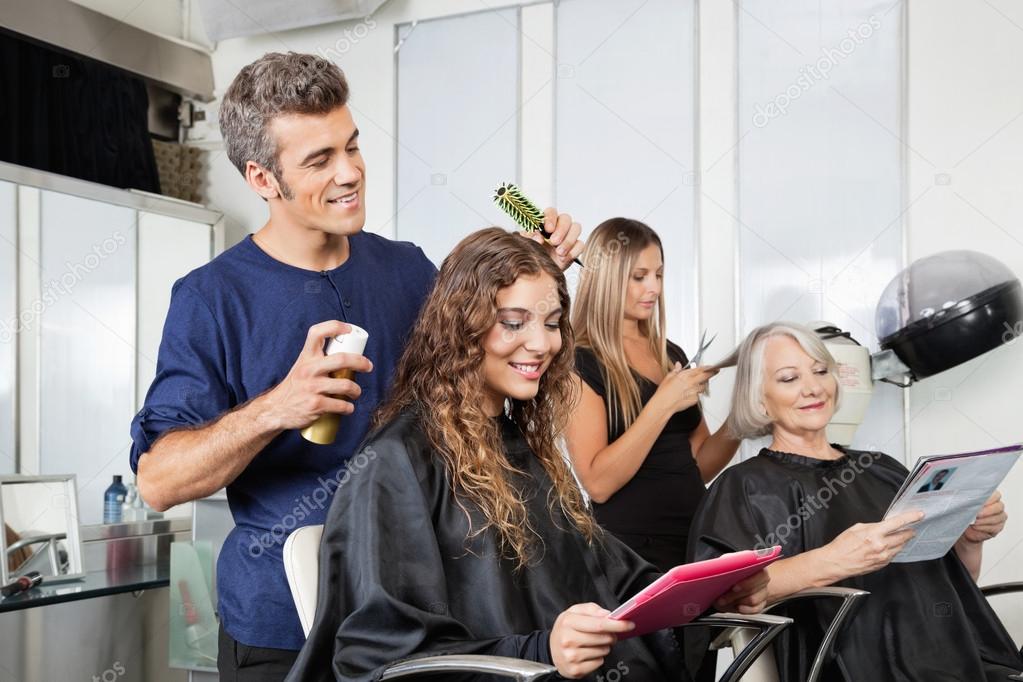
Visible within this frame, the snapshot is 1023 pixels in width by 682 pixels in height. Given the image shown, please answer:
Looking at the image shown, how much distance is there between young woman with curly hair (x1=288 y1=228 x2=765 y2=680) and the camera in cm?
161

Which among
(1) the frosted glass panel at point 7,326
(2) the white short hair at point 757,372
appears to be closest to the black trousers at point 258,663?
(2) the white short hair at point 757,372

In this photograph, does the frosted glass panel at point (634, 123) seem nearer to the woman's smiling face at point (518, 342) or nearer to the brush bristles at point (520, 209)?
the brush bristles at point (520, 209)

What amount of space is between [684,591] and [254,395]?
735mm

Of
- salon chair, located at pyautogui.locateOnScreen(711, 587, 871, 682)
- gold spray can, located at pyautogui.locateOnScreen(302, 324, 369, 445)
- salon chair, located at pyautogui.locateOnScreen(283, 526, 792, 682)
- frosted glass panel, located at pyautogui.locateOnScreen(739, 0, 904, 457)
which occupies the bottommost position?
salon chair, located at pyautogui.locateOnScreen(711, 587, 871, 682)

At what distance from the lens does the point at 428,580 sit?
169cm

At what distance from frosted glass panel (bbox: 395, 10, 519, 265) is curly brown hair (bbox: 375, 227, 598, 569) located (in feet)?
7.98

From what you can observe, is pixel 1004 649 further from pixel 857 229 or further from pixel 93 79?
pixel 93 79

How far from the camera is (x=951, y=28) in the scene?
144 inches

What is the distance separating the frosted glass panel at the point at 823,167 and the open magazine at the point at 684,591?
2.19 meters

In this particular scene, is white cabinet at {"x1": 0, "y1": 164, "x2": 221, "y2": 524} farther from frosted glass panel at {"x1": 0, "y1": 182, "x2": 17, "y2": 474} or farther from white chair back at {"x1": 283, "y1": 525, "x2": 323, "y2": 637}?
white chair back at {"x1": 283, "y1": 525, "x2": 323, "y2": 637}

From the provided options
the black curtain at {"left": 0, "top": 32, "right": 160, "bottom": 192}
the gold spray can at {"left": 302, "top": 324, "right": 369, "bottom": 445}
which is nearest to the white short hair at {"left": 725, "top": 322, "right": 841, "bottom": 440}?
the gold spray can at {"left": 302, "top": 324, "right": 369, "bottom": 445}

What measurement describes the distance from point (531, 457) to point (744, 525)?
0.68m

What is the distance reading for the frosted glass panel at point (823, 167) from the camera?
3748 millimetres

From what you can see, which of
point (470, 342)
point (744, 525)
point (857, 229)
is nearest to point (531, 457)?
point (470, 342)
